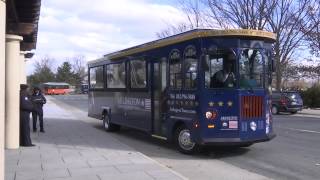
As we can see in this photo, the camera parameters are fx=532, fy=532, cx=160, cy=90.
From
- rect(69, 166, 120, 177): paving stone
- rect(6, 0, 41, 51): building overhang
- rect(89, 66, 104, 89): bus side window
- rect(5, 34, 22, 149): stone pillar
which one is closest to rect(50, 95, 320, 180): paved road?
rect(69, 166, 120, 177): paving stone

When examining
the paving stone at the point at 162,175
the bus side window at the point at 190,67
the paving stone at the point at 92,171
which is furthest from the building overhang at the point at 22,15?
the paving stone at the point at 162,175

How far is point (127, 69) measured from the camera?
1738cm

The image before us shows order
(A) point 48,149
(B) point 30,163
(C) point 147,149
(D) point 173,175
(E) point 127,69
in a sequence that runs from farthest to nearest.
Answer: (E) point 127,69 < (C) point 147,149 < (A) point 48,149 < (B) point 30,163 < (D) point 173,175

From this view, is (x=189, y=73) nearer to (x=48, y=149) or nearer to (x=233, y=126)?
(x=233, y=126)

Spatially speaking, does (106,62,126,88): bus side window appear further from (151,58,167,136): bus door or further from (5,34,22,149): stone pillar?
(5,34,22,149): stone pillar

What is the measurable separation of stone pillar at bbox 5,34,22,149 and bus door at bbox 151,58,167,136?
3731 millimetres

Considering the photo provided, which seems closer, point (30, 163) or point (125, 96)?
point (30, 163)

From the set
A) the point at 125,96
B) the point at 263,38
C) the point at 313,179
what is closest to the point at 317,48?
the point at 125,96

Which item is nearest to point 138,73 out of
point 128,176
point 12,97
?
point 12,97

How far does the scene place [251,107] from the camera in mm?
12797

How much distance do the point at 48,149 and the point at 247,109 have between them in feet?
17.1

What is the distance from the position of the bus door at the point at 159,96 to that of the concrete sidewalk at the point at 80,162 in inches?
45.7

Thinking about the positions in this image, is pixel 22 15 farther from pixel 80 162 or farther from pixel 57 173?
pixel 57 173

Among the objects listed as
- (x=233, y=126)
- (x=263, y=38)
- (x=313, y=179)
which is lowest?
(x=313, y=179)
